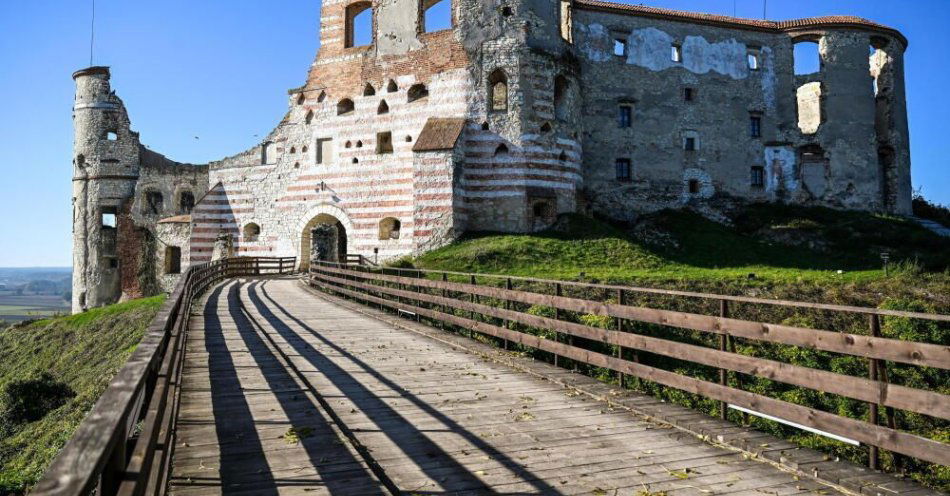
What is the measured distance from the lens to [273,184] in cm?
3584

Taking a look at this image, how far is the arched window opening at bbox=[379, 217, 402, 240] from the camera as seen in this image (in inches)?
1241

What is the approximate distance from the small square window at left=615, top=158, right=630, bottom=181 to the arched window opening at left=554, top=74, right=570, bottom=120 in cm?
495

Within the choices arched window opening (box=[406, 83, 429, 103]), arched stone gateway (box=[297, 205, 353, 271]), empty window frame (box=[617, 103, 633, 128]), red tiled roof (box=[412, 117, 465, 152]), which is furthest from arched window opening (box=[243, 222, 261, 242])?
empty window frame (box=[617, 103, 633, 128])

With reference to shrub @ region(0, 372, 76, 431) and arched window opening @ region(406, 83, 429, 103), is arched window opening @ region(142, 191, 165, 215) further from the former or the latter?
shrub @ region(0, 372, 76, 431)

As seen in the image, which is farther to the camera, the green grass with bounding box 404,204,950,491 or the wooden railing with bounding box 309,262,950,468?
the green grass with bounding box 404,204,950,491

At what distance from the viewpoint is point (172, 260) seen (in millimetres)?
39000

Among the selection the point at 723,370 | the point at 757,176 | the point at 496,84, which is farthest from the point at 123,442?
the point at 757,176

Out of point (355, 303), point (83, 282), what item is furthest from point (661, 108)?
point (83, 282)

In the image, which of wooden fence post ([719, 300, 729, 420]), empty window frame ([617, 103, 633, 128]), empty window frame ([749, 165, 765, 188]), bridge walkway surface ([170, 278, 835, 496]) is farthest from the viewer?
empty window frame ([749, 165, 765, 188])

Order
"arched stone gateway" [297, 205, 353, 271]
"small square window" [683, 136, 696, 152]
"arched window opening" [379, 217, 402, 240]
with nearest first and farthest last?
"arched window opening" [379, 217, 402, 240] → "arched stone gateway" [297, 205, 353, 271] → "small square window" [683, 136, 696, 152]

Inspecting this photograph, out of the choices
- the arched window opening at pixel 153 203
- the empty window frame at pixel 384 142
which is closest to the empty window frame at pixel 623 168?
the empty window frame at pixel 384 142

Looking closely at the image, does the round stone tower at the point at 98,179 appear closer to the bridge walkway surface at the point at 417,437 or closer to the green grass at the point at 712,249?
the green grass at the point at 712,249

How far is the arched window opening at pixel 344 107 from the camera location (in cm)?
3381

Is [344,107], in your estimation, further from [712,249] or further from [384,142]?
[712,249]
